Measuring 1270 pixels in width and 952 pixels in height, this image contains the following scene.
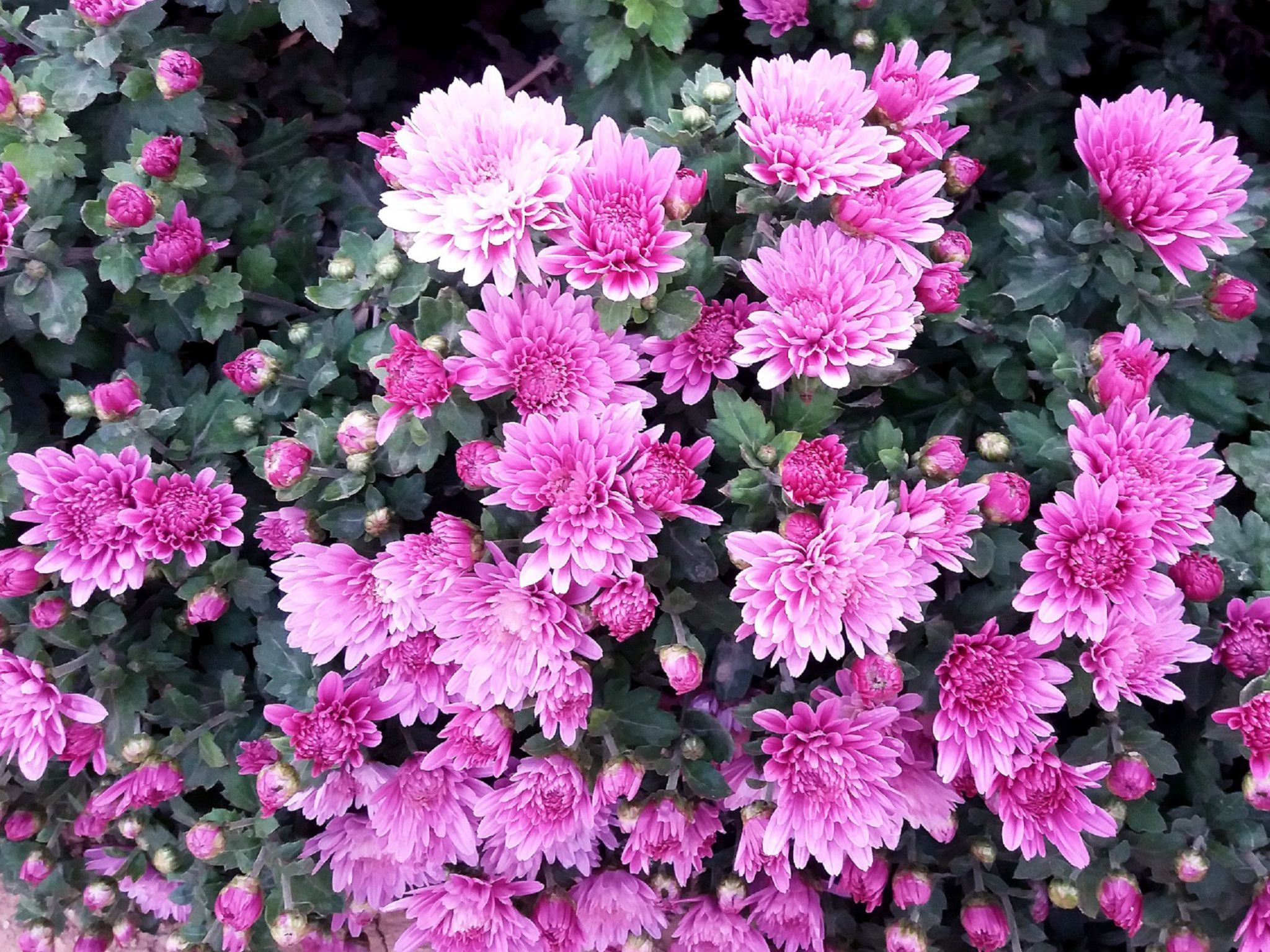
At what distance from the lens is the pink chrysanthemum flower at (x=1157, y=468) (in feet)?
4.53

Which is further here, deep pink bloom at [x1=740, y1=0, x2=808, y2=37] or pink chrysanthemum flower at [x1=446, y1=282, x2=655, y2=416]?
deep pink bloom at [x1=740, y1=0, x2=808, y2=37]

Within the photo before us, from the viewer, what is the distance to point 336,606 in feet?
4.86

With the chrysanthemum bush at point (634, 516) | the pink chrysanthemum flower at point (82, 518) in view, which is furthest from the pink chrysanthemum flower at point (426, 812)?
the pink chrysanthemum flower at point (82, 518)

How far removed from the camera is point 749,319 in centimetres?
138

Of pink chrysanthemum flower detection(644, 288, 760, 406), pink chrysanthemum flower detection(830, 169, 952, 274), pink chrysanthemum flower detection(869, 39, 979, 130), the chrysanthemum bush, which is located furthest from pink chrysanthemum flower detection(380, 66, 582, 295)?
pink chrysanthemum flower detection(869, 39, 979, 130)

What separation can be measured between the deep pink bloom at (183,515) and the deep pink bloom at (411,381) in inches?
16.2

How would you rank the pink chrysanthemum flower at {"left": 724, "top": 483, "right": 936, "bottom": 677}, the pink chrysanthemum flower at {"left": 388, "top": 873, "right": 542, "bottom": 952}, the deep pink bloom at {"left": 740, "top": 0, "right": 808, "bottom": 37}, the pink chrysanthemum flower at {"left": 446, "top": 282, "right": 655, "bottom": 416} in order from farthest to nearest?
the deep pink bloom at {"left": 740, "top": 0, "right": 808, "bottom": 37}, the pink chrysanthemum flower at {"left": 388, "top": 873, "right": 542, "bottom": 952}, the pink chrysanthemum flower at {"left": 446, "top": 282, "right": 655, "bottom": 416}, the pink chrysanthemum flower at {"left": 724, "top": 483, "right": 936, "bottom": 677}

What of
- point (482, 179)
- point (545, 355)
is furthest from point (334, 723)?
point (482, 179)

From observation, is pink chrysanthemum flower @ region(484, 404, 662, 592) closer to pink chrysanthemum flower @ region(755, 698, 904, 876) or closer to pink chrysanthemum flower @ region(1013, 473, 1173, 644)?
pink chrysanthemum flower @ region(755, 698, 904, 876)

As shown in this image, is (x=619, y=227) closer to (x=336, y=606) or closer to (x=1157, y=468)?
(x=336, y=606)

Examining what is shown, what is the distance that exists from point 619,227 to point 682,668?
2.15 ft

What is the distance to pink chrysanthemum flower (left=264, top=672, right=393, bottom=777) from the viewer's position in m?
1.46

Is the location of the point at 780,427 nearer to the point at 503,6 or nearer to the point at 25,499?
the point at 25,499

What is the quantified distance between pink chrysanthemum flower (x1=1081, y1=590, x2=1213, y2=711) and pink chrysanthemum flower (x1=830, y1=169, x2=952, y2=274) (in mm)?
655
